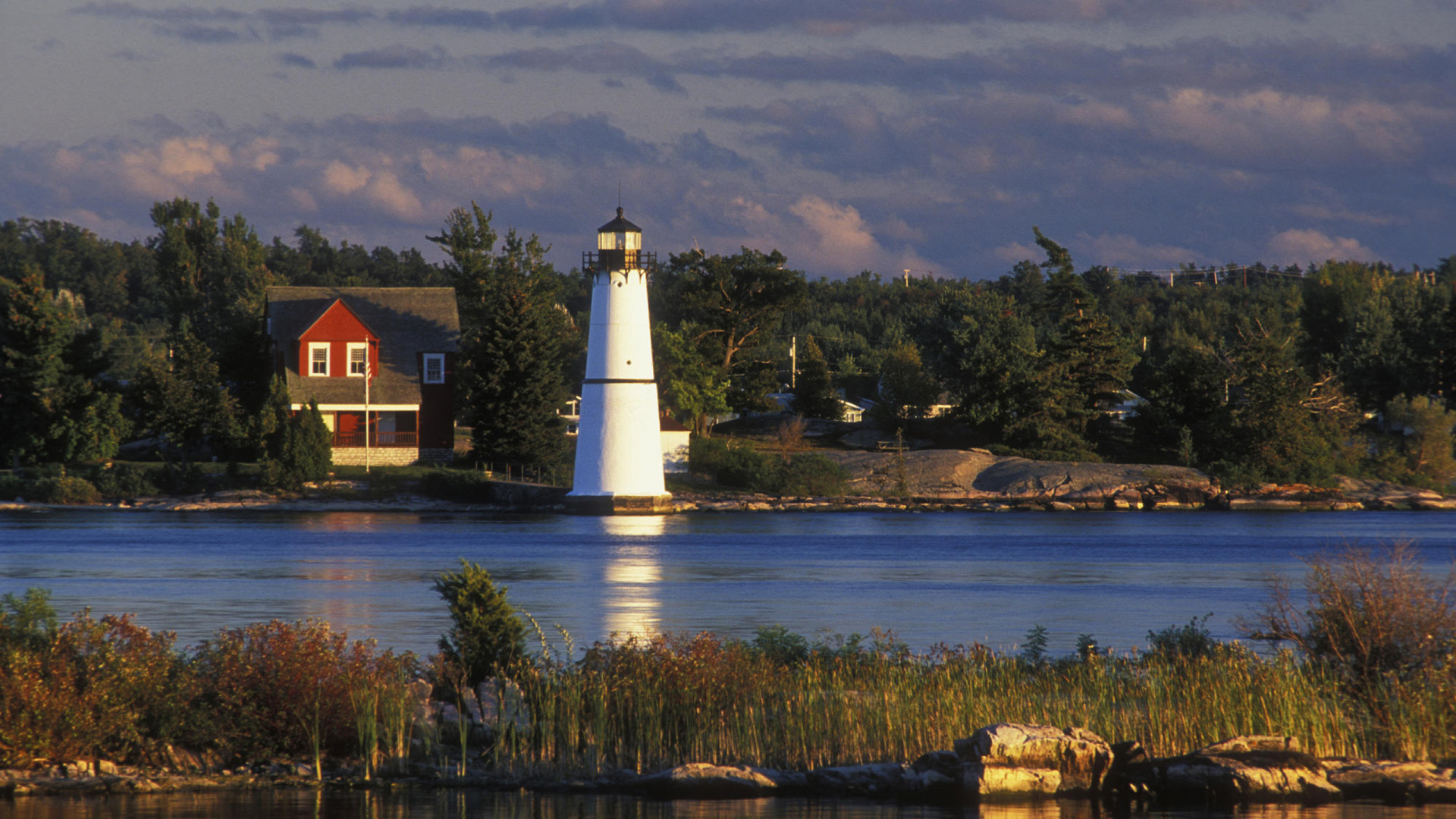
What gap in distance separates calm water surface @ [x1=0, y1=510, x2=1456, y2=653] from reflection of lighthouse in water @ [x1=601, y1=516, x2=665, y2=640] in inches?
4.7

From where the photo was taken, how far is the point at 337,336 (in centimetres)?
6400

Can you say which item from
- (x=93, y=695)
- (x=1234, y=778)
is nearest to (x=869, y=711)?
(x=1234, y=778)

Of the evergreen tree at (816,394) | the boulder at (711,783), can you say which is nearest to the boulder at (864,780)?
the boulder at (711,783)

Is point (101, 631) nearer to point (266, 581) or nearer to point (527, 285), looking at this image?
point (266, 581)

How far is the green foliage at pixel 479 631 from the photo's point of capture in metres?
13.3

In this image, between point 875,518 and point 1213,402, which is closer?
point 875,518

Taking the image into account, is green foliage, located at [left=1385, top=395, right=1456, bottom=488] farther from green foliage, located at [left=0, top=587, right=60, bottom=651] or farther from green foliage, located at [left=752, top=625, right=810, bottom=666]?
green foliage, located at [left=0, top=587, right=60, bottom=651]

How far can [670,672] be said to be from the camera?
12.6m

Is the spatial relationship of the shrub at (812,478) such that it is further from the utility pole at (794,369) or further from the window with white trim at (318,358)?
Result: the window with white trim at (318,358)

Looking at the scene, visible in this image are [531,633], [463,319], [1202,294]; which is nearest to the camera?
[531,633]

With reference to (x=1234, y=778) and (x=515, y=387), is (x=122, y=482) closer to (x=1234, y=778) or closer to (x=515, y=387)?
(x=515, y=387)

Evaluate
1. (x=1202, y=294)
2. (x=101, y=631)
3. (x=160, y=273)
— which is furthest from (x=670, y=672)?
(x=1202, y=294)

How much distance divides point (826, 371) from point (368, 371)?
26950 millimetres

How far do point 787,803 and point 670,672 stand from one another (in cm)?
208
